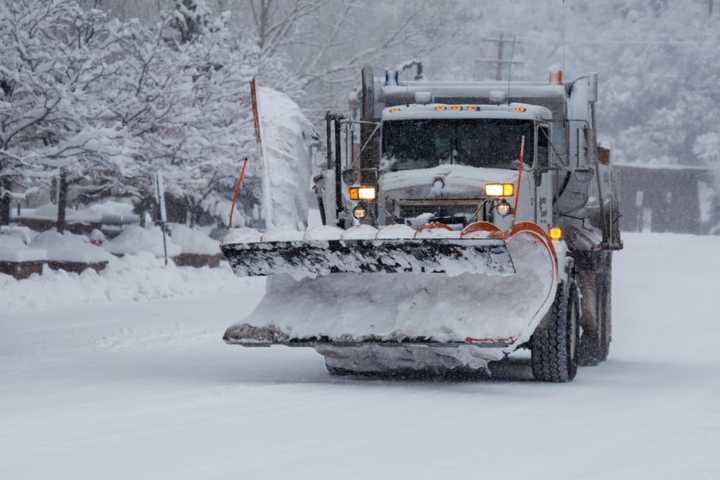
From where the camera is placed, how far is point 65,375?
11.0 metres

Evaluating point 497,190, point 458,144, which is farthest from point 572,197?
point 497,190

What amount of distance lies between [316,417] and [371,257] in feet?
7.37

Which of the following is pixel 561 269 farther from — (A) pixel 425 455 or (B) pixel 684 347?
(B) pixel 684 347

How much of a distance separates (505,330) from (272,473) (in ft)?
12.5

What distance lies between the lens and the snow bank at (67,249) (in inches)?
890

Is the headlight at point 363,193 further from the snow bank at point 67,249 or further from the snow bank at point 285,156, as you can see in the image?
the snow bank at point 285,156

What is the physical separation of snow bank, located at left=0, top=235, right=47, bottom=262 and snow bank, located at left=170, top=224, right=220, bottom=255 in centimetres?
665

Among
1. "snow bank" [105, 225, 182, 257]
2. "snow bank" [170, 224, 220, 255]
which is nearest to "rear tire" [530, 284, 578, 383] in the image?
"snow bank" [105, 225, 182, 257]

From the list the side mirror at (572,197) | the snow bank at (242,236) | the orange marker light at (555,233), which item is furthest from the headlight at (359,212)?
the side mirror at (572,197)

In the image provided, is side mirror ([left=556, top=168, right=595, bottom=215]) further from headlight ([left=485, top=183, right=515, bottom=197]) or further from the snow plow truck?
headlight ([left=485, top=183, right=515, bottom=197])

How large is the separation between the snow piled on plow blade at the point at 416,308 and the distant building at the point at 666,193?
67547 millimetres

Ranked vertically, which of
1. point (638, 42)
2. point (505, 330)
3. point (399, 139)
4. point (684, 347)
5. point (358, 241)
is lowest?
point (684, 347)

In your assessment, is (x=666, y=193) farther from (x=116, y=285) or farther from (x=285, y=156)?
(x=116, y=285)

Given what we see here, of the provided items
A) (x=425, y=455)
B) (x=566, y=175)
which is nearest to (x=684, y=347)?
(x=566, y=175)
